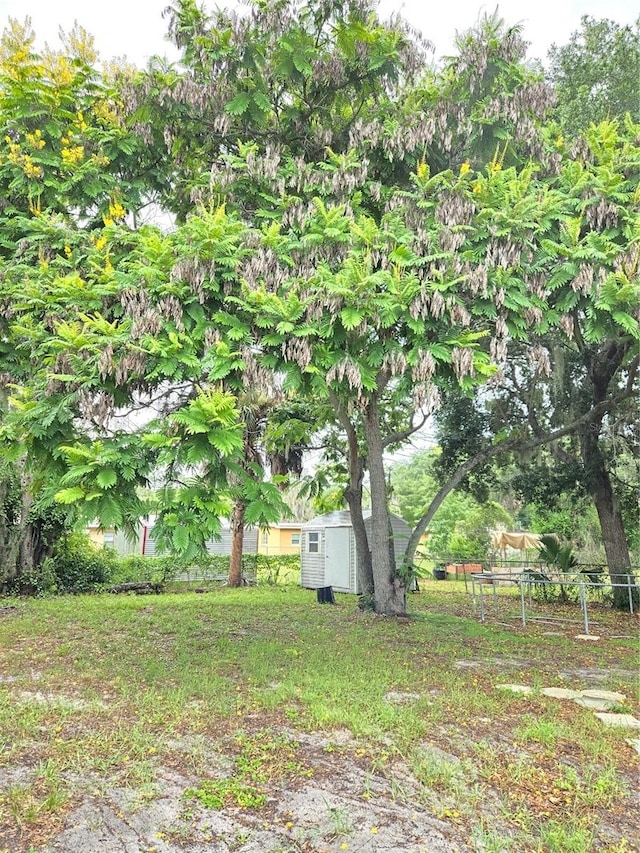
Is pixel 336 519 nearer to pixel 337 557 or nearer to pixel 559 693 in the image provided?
pixel 337 557

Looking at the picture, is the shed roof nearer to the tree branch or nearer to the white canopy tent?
the tree branch

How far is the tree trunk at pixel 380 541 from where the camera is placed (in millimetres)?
8656

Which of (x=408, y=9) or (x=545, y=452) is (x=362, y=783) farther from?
(x=545, y=452)

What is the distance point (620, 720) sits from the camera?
4211 mm

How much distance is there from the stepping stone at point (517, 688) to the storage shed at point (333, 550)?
803 centimetres

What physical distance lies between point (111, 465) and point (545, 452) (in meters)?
11.2

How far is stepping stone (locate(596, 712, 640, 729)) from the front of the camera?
4105mm

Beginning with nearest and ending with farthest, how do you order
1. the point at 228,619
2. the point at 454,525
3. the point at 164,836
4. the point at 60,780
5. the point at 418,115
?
the point at 164,836 → the point at 60,780 → the point at 418,115 → the point at 228,619 → the point at 454,525

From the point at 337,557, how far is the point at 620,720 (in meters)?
10.8

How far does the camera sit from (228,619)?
361 inches

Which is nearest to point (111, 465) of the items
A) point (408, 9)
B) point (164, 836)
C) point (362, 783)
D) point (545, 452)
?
point (164, 836)

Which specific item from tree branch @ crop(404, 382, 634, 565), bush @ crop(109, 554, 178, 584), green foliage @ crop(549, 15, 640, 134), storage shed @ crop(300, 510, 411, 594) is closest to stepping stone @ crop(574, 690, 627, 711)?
tree branch @ crop(404, 382, 634, 565)

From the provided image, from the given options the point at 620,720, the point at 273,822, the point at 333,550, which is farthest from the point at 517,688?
the point at 333,550

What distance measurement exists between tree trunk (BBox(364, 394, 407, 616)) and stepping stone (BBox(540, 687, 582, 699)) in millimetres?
3932
